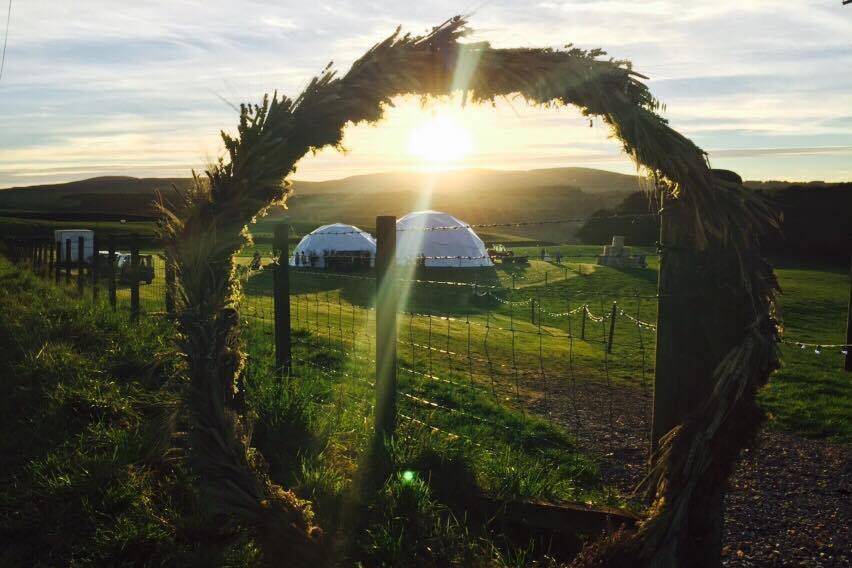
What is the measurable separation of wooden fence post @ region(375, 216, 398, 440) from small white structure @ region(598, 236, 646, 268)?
30.1m

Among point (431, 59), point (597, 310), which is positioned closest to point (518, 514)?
point (431, 59)

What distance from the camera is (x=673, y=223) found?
308 centimetres

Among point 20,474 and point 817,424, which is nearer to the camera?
point 20,474

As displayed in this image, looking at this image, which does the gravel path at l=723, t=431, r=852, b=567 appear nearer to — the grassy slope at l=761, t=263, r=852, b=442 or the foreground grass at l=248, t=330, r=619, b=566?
the grassy slope at l=761, t=263, r=852, b=442

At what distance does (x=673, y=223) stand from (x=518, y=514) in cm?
185

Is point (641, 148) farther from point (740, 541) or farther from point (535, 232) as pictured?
point (535, 232)

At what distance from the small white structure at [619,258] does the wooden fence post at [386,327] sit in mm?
30126

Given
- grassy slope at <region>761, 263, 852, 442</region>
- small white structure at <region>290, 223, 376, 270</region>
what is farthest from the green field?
small white structure at <region>290, 223, 376, 270</region>

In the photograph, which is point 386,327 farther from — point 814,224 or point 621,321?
point 814,224

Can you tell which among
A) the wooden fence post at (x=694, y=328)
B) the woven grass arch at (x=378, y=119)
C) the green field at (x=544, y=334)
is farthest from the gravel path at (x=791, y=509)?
the woven grass arch at (x=378, y=119)

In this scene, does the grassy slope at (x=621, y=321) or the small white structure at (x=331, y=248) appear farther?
the small white structure at (x=331, y=248)

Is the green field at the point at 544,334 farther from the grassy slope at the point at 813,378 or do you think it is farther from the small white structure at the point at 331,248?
the small white structure at the point at 331,248

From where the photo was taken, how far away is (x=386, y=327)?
530 centimetres

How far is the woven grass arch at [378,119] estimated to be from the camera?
2832 millimetres
